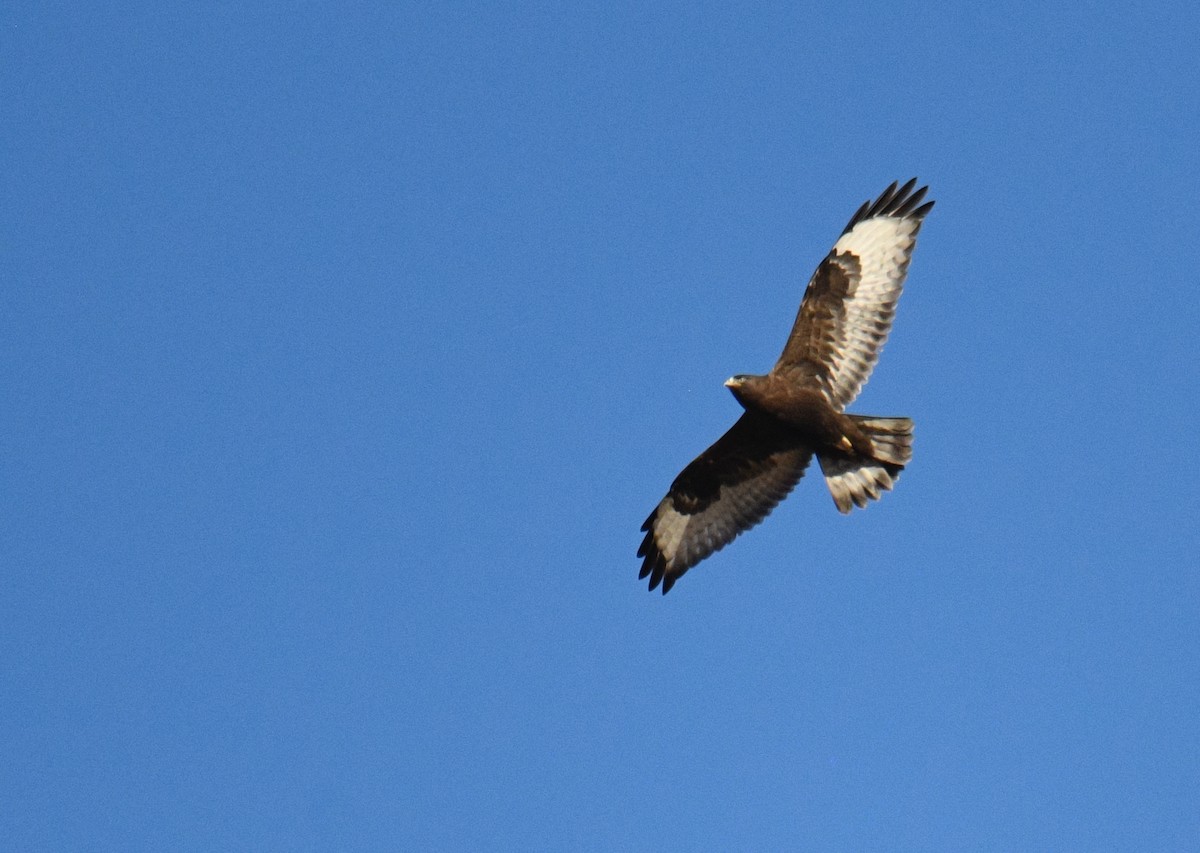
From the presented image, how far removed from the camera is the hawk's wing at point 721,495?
12.4 meters

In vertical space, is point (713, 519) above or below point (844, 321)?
below

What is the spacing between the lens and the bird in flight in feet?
39.2

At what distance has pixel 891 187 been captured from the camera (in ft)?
41.0

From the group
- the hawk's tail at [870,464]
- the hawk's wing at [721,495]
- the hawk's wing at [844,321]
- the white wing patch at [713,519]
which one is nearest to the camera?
the hawk's tail at [870,464]

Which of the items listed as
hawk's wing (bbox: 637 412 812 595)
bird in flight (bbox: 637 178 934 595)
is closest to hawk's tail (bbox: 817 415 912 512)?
bird in flight (bbox: 637 178 934 595)

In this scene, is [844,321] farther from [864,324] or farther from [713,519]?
[713,519]

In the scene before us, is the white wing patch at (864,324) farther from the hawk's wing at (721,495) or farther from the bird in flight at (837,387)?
the hawk's wing at (721,495)

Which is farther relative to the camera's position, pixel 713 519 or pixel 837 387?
pixel 713 519

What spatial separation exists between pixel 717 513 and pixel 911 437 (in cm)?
177

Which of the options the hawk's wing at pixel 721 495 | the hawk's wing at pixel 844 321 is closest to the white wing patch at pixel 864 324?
the hawk's wing at pixel 844 321

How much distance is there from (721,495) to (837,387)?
1.38 metres

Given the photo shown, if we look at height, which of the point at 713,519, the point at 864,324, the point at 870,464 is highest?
the point at 864,324

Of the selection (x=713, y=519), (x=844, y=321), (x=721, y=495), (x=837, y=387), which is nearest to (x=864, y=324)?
(x=844, y=321)

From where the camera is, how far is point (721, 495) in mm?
12859
